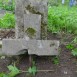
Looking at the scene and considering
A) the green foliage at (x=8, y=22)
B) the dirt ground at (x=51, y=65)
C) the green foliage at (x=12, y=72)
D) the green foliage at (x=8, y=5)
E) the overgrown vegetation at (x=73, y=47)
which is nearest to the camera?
the green foliage at (x=12, y=72)

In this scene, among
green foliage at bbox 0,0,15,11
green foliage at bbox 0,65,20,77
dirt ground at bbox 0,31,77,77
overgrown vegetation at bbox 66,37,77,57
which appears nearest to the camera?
green foliage at bbox 0,65,20,77

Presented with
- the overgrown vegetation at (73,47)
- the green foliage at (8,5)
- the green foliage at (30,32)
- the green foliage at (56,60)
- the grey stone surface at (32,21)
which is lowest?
the green foliage at (56,60)

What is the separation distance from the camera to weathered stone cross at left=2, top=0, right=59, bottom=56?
3.50 metres

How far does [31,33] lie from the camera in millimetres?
3629

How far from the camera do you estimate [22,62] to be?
12.0ft

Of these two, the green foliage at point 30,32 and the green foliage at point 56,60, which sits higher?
the green foliage at point 30,32

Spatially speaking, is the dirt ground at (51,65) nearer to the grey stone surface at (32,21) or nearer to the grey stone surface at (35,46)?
A: the grey stone surface at (35,46)

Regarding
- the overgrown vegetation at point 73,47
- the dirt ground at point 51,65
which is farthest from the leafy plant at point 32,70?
the overgrown vegetation at point 73,47

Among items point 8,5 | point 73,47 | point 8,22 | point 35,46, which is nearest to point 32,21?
point 35,46

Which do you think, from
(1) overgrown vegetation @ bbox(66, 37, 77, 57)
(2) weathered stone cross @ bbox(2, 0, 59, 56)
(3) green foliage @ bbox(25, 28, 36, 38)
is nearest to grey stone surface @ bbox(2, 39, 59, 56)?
(2) weathered stone cross @ bbox(2, 0, 59, 56)

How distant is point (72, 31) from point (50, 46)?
5.23 feet

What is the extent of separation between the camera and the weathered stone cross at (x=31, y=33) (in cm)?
350

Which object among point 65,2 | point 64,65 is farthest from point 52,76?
point 65,2

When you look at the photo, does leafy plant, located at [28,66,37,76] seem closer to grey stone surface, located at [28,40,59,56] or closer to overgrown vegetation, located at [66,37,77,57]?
grey stone surface, located at [28,40,59,56]
